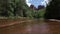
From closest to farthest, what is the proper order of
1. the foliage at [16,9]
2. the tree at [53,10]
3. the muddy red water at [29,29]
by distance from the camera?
the muddy red water at [29,29] → the foliage at [16,9] → the tree at [53,10]

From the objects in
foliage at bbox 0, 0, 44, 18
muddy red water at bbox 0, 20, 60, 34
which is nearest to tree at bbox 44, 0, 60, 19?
foliage at bbox 0, 0, 44, 18

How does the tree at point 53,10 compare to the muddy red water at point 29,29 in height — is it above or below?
below

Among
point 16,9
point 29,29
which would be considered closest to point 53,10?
point 16,9

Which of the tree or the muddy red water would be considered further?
the tree

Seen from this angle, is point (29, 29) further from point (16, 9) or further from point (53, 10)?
point (53, 10)

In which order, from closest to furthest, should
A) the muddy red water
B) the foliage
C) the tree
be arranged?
the muddy red water, the foliage, the tree

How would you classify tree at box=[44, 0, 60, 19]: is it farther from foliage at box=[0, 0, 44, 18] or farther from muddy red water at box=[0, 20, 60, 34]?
muddy red water at box=[0, 20, 60, 34]

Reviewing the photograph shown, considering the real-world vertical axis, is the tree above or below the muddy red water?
below

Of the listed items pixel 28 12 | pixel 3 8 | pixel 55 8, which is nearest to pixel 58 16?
pixel 55 8

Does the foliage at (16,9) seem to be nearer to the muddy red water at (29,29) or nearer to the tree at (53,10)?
the tree at (53,10)

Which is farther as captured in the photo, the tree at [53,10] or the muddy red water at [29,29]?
the tree at [53,10]

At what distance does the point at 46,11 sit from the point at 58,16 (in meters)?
1.15

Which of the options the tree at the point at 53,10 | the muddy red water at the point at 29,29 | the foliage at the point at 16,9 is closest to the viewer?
the muddy red water at the point at 29,29

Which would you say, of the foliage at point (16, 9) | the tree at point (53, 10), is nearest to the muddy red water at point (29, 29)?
the foliage at point (16, 9)
